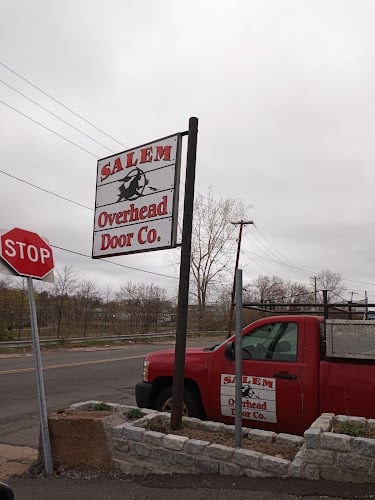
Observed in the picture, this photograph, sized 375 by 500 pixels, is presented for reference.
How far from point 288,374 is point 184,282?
5.39 ft

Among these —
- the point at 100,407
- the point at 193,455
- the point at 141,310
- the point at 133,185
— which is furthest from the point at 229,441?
the point at 141,310

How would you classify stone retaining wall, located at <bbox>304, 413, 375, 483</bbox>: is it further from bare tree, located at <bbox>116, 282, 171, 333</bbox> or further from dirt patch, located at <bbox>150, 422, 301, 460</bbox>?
bare tree, located at <bbox>116, 282, 171, 333</bbox>

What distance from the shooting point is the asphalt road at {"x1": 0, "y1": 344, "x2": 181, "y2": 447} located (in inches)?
304

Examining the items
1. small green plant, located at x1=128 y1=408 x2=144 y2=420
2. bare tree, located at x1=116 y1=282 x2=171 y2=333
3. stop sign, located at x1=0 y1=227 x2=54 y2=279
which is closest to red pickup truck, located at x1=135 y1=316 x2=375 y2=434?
small green plant, located at x1=128 y1=408 x2=144 y2=420

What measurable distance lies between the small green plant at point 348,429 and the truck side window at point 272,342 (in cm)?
125

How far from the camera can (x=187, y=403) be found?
644 centimetres

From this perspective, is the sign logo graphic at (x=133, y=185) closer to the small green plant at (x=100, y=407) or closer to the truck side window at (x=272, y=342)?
the truck side window at (x=272, y=342)

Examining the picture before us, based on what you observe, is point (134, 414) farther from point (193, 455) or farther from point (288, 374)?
Answer: point (288, 374)

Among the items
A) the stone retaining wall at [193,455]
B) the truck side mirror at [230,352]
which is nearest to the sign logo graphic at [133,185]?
the truck side mirror at [230,352]

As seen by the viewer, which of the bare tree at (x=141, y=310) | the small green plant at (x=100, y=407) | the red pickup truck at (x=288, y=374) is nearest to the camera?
the red pickup truck at (x=288, y=374)

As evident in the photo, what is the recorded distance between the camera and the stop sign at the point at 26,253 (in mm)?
4875

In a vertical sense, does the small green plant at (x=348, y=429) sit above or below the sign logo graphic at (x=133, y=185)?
below

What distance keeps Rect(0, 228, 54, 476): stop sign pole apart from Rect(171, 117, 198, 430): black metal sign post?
4.46 feet

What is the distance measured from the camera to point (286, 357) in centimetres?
596
